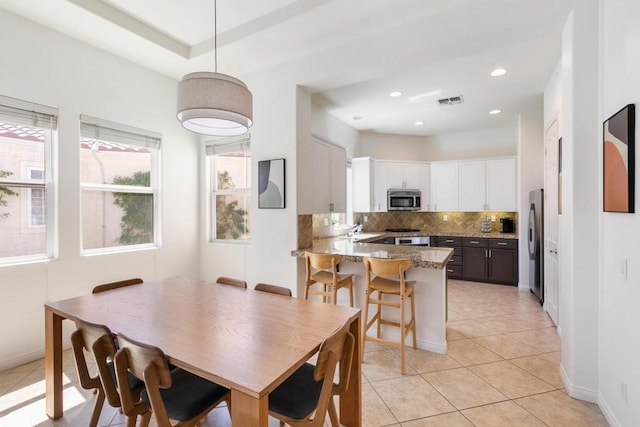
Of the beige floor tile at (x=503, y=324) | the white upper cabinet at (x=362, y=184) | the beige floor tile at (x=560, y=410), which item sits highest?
the white upper cabinet at (x=362, y=184)

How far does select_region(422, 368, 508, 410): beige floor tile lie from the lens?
86.4 inches

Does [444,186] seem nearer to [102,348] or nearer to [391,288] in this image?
[391,288]

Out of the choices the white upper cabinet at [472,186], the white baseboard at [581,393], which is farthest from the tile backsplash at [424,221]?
the white baseboard at [581,393]

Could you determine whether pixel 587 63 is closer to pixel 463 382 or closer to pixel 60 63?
pixel 463 382

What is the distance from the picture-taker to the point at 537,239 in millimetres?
4215

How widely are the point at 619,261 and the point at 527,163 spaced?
11.7 ft

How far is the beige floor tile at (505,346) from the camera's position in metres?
2.88

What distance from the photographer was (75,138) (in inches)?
119

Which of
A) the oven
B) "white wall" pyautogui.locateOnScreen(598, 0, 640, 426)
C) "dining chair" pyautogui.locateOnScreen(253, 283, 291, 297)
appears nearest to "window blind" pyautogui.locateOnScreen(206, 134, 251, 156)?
"dining chair" pyautogui.locateOnScreen(253, 283, 291, 297)

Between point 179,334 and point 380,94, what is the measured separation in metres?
3.74

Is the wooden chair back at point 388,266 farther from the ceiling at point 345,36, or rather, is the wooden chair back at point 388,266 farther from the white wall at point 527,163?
the white wall at point 527,163

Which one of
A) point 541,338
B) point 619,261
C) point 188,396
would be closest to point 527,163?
point 541,338

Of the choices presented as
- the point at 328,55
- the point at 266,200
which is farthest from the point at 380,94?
the point at 266,200

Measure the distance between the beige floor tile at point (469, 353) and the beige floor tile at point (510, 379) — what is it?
0.26 feet
